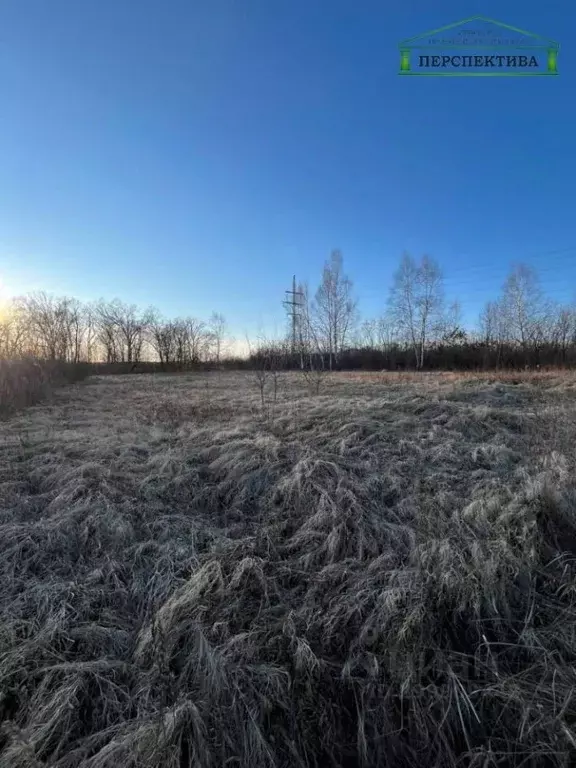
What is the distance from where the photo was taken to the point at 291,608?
2.26 meters

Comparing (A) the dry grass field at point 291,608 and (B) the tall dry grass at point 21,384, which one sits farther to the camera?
(B) the tall dry grass at point 21,384

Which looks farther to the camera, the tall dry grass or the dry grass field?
the tall dry grass

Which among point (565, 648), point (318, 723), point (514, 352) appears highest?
point (514, 352)

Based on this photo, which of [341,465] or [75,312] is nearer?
[341,465]

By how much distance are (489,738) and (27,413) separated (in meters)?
9.09

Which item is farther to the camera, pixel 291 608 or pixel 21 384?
pixel 21 384

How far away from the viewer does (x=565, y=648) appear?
1.89 m

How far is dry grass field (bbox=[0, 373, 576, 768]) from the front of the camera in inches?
61.6

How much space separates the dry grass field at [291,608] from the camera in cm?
157

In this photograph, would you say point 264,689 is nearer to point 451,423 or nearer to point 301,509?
point 301,509

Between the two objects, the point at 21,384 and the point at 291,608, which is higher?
the point at 21,384

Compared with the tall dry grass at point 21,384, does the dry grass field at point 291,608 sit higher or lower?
lower

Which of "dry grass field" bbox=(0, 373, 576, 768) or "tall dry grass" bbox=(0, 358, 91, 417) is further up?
"tall dry grass" bbox=(0, 358, 91, 417)

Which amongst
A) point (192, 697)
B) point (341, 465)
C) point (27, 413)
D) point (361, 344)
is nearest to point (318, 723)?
point (192, 697)
